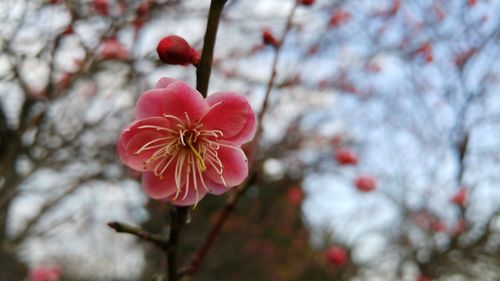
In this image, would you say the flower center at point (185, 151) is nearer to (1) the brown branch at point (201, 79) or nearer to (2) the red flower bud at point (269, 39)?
(1) the brown branch at point (201, 79)

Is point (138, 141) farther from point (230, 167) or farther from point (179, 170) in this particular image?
point (230, 167)

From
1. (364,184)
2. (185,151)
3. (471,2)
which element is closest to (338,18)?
(471,2)

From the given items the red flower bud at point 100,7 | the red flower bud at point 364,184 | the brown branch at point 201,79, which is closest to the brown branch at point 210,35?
the brown branch at point 201,79

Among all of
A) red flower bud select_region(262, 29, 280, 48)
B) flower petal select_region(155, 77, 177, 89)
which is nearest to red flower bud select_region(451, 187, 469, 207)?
red flower bud select_region(262, 29, 280, 48)

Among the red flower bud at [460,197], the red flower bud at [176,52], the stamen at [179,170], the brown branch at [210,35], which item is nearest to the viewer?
the brown branch at [210,35]

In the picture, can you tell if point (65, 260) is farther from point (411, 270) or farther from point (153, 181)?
point (153, 181)

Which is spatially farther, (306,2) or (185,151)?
(306,2)

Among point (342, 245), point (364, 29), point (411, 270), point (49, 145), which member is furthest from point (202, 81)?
point (342, 245)
